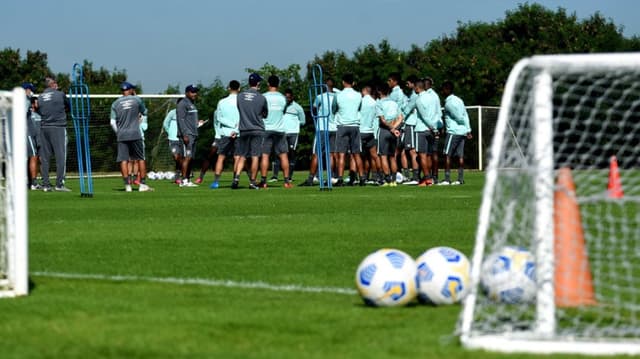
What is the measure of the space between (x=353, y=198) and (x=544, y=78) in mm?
12442

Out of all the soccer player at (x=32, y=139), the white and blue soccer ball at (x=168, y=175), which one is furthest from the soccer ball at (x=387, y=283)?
the white and blue soccer ball at (x=168, y=175)

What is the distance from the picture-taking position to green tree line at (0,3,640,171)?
5103 centimetres

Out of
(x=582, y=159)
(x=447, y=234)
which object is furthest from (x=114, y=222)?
(x=582, y=159)

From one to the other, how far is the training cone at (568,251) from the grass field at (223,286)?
59 centimetres

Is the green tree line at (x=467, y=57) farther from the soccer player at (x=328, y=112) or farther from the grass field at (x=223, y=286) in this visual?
the grass field at (x=223, y=286)

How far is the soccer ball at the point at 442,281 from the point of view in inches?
258

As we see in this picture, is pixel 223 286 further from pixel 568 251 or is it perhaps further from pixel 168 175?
pixel 168 175

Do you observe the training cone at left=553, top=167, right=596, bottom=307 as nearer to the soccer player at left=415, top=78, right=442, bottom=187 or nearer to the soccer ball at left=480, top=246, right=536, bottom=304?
the soccer ball at left=480, top=246, right=536, bottom=304

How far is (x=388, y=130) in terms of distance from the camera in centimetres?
2416

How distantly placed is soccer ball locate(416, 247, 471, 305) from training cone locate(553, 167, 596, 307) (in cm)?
58

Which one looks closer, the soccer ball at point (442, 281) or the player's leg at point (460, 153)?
the soccer ball at point (442, 281)

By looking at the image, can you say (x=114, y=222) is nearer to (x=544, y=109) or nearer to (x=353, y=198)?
(x=353, y=198)

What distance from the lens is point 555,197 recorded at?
6066 mm

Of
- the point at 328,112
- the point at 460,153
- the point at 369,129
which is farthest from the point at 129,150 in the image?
the point at 460,153
